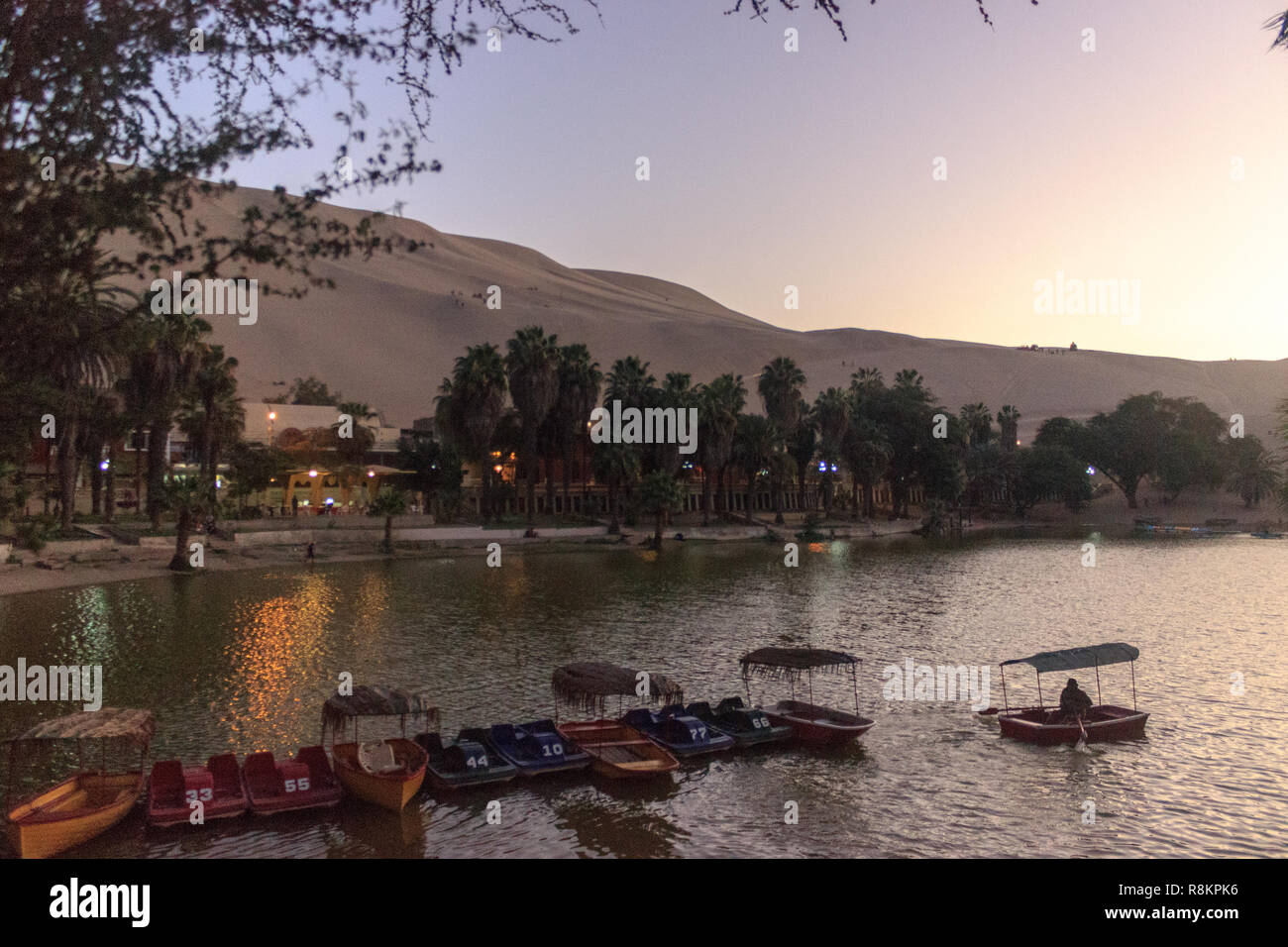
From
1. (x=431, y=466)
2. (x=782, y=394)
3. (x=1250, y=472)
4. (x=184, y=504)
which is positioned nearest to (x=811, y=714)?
(x=184, y=504)

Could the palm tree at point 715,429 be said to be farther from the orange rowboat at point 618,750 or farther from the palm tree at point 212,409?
the orange rowboat at point 618,750

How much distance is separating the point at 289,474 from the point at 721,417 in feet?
131

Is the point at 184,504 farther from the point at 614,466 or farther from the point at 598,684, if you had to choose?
the point at 598,684

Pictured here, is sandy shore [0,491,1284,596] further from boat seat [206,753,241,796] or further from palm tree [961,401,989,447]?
boat seat [206,753,241,796]

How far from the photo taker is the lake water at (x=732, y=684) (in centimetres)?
1582

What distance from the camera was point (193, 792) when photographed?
1595 centimetres

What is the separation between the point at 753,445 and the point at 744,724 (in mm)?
72449

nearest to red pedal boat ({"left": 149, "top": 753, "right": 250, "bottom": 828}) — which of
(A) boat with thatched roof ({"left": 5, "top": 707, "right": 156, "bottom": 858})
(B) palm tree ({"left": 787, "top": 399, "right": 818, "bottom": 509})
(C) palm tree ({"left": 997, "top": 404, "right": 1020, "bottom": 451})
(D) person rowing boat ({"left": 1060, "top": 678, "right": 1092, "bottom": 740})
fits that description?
(A) boat with thatched roof ({"left": 5, "top": 707, "right": 156, "bottom": 858})

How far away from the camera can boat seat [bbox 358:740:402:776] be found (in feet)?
56.0

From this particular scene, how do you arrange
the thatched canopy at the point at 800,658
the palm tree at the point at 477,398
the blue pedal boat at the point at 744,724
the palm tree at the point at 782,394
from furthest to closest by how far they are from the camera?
the palm tree at the point at 782,394 → the palm tree at the point at 477,398 → the thatched canopy at the point at 800,658 → the blue pedal boat at the point at 744,724

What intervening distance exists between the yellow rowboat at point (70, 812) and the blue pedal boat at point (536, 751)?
22.4ft

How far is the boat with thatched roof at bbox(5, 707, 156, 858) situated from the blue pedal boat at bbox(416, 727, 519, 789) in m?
5.32

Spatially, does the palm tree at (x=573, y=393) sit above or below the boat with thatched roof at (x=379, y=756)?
above

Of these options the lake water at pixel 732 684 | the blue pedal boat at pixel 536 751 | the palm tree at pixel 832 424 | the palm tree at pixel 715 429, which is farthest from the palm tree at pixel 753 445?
the blue pedal boat at pixel 536 751
